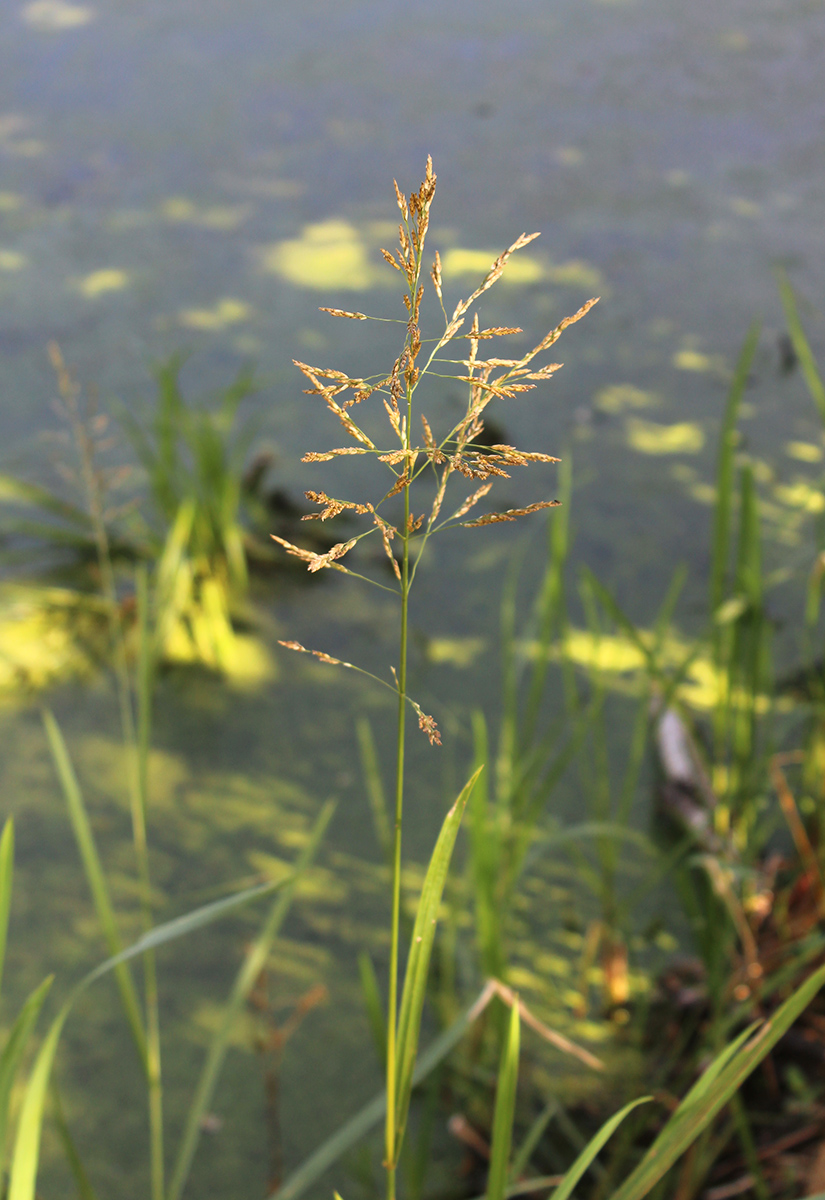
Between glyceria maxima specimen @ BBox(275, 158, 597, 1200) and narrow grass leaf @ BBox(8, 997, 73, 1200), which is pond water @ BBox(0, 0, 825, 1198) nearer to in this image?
narrow grass leaf @ BBox(8, 997, 73, 1200)

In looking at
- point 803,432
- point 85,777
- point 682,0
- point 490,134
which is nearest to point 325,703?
point 85,777

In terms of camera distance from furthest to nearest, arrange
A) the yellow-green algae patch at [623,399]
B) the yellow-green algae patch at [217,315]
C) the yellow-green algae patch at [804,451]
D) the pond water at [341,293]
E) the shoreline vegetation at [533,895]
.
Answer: the yellow-green algae patch at [217,315] < the yellow-green algae patch at [623,399] < the yellow-green algae patch at [804,451] < the pond water at [341,293] < the shoreline vegetation at [533,895]

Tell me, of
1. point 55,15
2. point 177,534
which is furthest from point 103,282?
point 55,15

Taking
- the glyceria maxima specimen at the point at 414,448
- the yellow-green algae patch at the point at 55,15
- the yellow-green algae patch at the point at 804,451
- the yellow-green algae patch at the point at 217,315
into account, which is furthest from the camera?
the yellow-green algae patch at the point at 55,15

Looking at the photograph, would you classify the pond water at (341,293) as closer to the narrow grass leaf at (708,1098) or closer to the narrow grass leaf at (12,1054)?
the narrow grass leaf at (12,1054)

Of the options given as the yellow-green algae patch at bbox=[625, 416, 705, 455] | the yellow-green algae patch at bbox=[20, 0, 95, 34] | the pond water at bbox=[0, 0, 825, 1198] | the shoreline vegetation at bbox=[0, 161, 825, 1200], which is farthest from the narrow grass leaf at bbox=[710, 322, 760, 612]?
the yellow-green algae patch at bbox=[20, 0, 95, 34]

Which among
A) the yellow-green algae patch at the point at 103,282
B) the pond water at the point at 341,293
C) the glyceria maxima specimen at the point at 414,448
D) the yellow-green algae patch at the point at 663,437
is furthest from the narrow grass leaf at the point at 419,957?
the yellow-green algae patch at the point at 103,282

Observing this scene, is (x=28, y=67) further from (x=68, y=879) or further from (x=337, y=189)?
(x=68, y=879)

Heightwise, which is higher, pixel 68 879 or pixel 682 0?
pixel 682 0

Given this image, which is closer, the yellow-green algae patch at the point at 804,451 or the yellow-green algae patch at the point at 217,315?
the yellow-green algae patch at the point at 804,451
